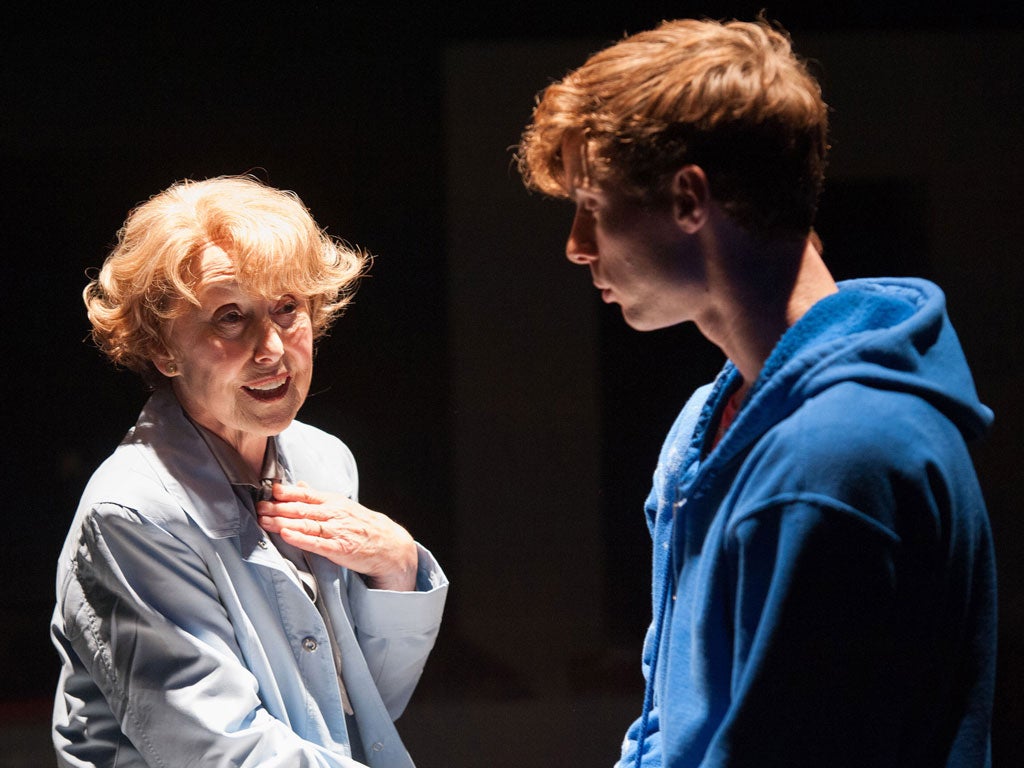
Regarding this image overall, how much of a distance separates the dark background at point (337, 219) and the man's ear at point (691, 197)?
3.76 feet

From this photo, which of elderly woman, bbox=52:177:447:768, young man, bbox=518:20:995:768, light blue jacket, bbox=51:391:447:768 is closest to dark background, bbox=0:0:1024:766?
elderly woman, bbox=52:177:447:768

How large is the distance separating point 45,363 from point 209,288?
769mm

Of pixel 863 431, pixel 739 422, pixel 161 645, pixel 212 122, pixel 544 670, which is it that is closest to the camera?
pixel 863 431

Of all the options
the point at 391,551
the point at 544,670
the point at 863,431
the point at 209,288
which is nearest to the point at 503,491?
Answer: the point at 544,670

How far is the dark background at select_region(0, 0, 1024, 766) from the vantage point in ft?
6.80

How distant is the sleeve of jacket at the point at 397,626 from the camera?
1641 mm

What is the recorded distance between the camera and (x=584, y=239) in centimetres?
112

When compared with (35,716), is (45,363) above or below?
above

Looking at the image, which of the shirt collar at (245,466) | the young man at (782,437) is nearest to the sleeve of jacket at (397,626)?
the shirt collar at (245,466)

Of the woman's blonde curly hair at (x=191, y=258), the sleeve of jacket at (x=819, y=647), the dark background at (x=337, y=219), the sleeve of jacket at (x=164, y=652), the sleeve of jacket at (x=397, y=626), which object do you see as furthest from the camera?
the dark background at (x=337, y=219)

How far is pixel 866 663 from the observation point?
0.93 meters

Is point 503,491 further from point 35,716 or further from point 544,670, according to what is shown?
point 35,716

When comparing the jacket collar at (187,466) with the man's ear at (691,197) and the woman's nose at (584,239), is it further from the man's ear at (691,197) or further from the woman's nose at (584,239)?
the man's ear at (691,197)

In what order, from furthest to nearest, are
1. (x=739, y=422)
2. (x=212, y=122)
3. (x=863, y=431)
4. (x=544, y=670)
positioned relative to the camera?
1. (x=544, y=670)
2. (x=212, y=122)
3. (x=739, y=422)
4. (x=863, y=431)
